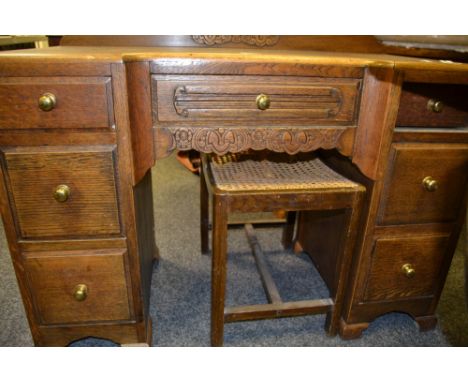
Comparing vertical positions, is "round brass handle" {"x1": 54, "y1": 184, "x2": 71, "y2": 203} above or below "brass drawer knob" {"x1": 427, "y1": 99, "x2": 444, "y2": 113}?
below

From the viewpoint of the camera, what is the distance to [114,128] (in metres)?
0.74

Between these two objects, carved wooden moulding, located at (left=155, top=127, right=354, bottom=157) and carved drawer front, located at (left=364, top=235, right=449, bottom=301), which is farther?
carved drawer front, located at (left=364, top=235, right=449, bottom=301)

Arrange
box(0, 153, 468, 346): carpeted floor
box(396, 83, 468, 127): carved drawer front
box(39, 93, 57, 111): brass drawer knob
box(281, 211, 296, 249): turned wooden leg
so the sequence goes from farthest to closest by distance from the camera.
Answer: box(281, 211, 296, 249): turned wooden leg < box(0, 153, 468, 346): carpeted floor < box(396, 83, 468, 127): carved drawer front < box(39, 93, 57, 111): brass drawer knob

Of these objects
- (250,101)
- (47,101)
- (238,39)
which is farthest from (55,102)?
(238,39)

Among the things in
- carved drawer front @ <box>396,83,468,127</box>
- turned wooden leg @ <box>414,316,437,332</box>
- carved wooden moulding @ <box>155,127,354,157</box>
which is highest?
carved drawer front @ <box>396,83,468,127</box>

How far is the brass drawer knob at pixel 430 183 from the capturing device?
2.89ft

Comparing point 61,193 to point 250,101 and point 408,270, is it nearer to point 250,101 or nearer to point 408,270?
point 250,101

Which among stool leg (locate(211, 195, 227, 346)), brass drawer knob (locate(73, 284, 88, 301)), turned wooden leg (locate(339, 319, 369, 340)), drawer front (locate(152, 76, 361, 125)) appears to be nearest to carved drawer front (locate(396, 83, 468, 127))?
drawer front (locate(152, 76, 361, 125))

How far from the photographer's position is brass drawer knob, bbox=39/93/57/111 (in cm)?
69

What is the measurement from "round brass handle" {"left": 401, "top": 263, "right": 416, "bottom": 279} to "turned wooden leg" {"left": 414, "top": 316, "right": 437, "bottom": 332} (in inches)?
8.7

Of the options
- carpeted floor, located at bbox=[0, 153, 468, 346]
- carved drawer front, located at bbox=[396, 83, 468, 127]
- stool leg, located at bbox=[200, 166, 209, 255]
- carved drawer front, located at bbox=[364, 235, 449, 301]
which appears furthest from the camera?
stool leg, located at bbox=[200, 166, 209, 255]

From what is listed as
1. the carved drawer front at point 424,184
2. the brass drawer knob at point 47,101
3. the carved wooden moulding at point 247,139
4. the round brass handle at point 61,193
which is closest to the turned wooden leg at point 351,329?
the carved drawer front at point 424,184

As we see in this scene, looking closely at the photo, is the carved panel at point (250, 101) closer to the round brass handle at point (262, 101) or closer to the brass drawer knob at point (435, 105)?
the round brass handle at point (262, 101)

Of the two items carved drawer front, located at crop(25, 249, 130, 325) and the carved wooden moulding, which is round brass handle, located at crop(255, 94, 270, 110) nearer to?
the carved wooden moulding
